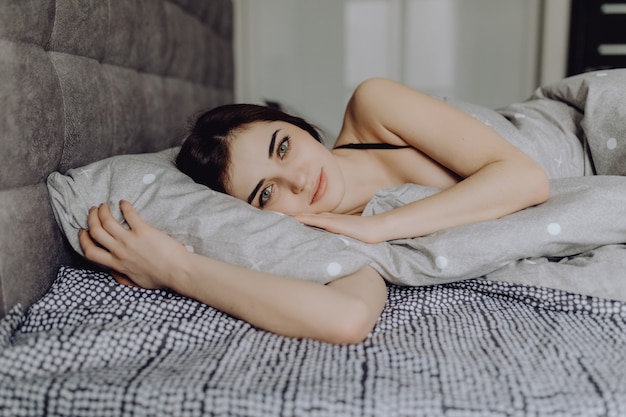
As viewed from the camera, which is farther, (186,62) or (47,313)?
(186,62)

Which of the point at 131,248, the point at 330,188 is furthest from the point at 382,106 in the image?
the point at 131,248

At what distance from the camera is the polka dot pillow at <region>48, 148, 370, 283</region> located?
3.01 feet

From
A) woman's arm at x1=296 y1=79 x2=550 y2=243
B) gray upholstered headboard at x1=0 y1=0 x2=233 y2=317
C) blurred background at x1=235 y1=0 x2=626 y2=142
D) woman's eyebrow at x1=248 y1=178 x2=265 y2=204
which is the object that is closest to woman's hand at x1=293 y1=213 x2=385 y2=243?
woman's arm at x1=296 y1=79 x2=550 y2=243

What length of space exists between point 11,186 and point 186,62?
1.20 meters

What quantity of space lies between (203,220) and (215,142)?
0.77 feet

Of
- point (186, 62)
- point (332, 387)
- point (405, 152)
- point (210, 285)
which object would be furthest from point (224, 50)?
point (332, 387)

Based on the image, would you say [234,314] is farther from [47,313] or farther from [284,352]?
[47,313]

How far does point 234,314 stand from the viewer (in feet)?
2.94

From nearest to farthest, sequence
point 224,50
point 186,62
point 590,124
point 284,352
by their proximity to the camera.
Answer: point 284,352 < point 590,124 < point 186,62 < point 224,50

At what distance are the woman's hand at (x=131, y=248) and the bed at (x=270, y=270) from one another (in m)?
0.03

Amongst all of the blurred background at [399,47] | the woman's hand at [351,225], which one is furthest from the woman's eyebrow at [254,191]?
the blurred background at [399,47]

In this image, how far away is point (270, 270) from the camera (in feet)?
2.98

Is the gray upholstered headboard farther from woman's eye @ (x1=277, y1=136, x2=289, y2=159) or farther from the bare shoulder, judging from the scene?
the bare shoulder

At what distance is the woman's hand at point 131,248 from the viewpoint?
3.02 feet
